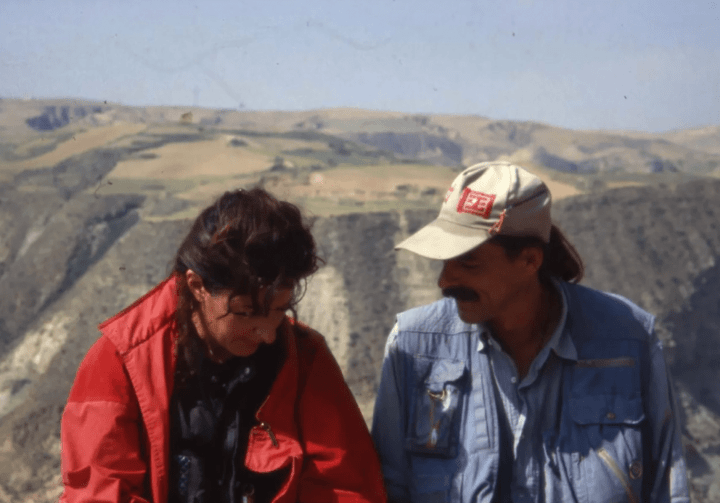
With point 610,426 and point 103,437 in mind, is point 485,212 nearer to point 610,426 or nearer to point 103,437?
point 610,426

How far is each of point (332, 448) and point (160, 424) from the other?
500mm

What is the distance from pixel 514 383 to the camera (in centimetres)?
233

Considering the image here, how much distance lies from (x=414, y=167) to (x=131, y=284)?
935 cm

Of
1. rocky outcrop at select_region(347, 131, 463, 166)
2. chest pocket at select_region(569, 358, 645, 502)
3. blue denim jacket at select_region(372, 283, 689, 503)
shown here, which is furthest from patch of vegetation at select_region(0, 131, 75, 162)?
chest pocket at select_region(569, 358, 645, 502)

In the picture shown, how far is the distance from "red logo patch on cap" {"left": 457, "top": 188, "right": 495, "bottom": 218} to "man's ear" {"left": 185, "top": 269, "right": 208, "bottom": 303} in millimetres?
818

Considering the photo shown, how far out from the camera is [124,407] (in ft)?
6.56

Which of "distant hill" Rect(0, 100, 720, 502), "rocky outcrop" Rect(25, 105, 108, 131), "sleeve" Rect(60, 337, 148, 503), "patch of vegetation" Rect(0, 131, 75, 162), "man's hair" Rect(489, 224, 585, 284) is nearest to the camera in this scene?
"sleeve" Rect(60, 337, 148, 503)

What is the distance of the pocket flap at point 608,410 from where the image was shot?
2236mm

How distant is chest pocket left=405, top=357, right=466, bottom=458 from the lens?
2324mm

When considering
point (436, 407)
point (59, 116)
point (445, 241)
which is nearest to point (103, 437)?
point (436, 407)

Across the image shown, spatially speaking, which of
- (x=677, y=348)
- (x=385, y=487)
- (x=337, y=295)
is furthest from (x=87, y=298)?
(x=385, y=487)

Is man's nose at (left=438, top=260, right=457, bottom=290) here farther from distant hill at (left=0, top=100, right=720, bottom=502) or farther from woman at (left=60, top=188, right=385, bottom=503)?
distant hill at (left=0, top=100, right=720, bottom=502)

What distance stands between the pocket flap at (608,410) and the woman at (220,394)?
66cm

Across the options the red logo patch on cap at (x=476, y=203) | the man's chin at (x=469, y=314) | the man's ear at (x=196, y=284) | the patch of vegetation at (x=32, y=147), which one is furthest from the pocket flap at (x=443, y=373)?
the patch of vegetation at (x=32, y=147)
